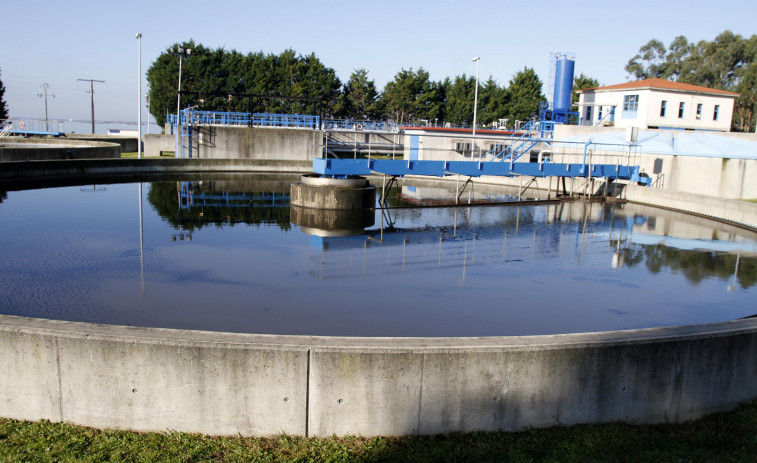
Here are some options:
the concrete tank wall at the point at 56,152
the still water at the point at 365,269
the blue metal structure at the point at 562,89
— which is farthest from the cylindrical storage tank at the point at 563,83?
the concrete tank wall at the point at 56,152

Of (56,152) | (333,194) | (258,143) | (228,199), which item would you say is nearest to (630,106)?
(258,143)

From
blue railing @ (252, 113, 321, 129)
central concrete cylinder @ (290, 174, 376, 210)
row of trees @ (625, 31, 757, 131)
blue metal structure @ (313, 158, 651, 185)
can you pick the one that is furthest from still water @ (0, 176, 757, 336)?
row of trees @ (625, 31, 757, 131)

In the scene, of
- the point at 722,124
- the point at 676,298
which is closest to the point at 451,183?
the point at 722,124

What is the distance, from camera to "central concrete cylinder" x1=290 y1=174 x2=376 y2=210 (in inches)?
805

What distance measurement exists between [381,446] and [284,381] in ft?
3.14

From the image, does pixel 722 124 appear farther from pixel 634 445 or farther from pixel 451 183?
pixel 634 445

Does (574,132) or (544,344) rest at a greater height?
(574,132)

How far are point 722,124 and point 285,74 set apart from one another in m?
47.5

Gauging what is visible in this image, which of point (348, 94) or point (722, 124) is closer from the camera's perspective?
point (722, 124)

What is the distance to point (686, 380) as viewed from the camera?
562 centimetres

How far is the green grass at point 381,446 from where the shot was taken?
467 centimetres

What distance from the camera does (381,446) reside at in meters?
4.93

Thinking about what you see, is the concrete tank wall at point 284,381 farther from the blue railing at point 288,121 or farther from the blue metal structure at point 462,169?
the blue railing at point 288,121

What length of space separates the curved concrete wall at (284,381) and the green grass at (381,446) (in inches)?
4.8
